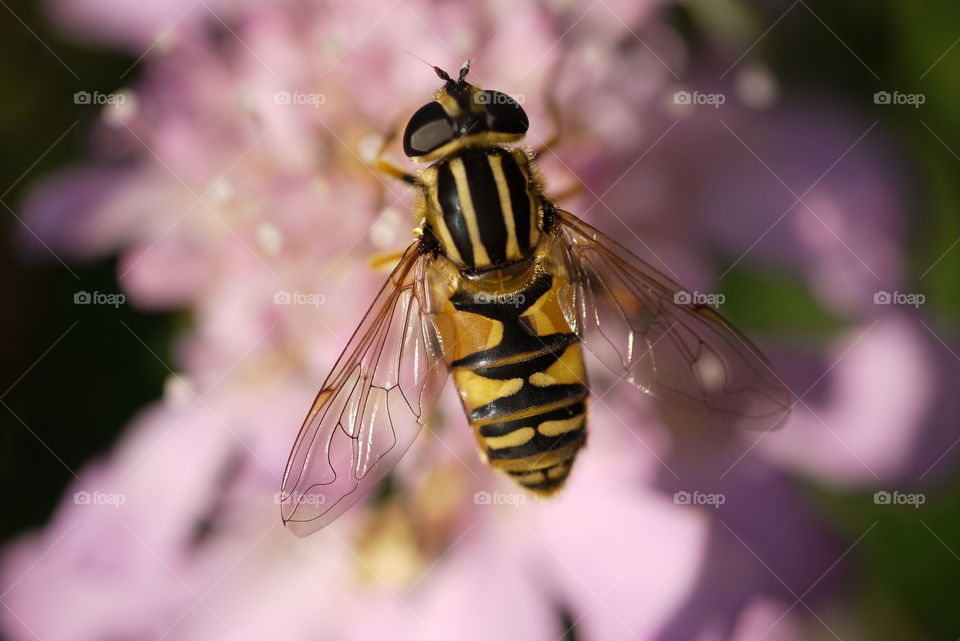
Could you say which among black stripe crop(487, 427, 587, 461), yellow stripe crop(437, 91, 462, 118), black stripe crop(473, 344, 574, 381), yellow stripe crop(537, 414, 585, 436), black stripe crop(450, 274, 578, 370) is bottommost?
black stripe crop(487, 427, 587, 461)

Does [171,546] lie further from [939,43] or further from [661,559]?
[939,43]

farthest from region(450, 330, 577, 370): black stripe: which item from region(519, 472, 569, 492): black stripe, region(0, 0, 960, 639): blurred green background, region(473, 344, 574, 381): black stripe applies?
region(0, 0, 960, 639): blurred green background

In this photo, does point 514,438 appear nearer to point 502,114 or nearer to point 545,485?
point 545,485

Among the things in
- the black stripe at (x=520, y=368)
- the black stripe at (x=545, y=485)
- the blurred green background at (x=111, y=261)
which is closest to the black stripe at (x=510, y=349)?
the black stripe at (x=520, y=368)

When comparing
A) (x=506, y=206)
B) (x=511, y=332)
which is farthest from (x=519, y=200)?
(x=511, y=332)

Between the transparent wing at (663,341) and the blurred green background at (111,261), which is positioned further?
the blurred green background at (111,261)

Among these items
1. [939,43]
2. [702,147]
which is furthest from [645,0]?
[939,43]

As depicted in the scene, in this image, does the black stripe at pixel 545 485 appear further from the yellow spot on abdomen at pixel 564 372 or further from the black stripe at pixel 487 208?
the black stripe at pixel 487 208

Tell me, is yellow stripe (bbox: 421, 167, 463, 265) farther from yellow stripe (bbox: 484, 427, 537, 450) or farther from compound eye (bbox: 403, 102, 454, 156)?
yellow stripe (bbox: 484, 427, 537, 450)
